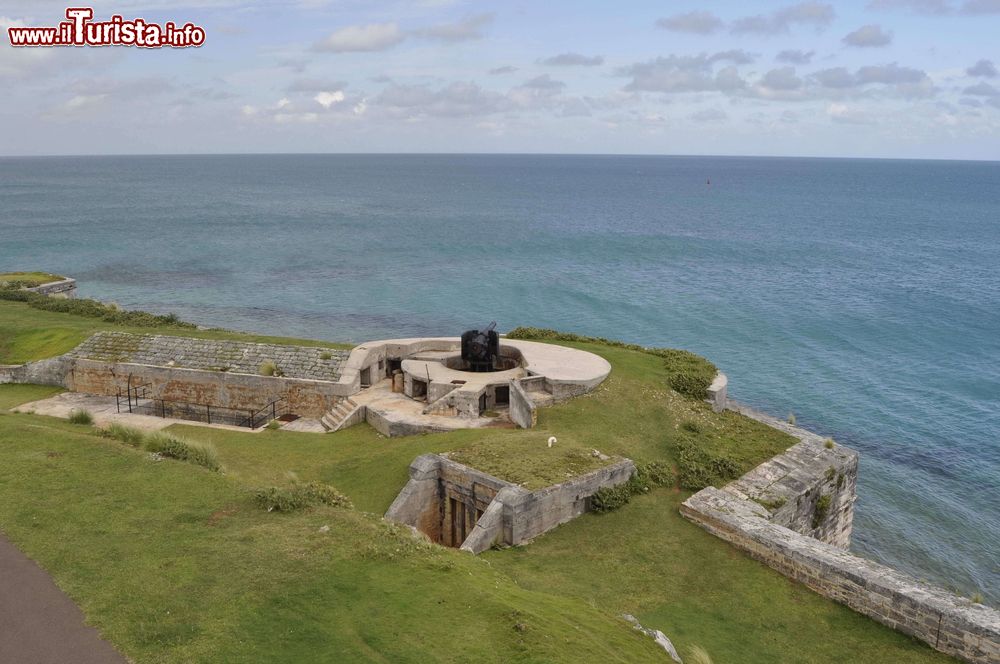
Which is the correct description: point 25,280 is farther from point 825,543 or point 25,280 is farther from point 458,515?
point 825,543

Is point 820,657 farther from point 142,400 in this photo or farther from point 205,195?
point 205,195

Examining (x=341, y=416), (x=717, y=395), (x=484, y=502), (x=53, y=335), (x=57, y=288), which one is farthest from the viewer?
(x=57, y=288)

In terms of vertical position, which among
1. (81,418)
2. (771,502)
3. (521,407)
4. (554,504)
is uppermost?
(521,407)

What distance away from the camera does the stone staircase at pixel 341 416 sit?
24438 mm

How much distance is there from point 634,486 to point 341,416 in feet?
35.4

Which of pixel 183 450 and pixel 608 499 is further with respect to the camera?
pixel 608 499

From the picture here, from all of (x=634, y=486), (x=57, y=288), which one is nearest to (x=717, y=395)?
(x=634, y=486)

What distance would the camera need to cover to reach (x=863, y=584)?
1501cm

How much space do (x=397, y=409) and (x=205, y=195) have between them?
153m

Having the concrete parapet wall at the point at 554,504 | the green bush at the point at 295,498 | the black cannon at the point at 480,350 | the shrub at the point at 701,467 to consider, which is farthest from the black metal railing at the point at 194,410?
the shrub at the point at 701,467

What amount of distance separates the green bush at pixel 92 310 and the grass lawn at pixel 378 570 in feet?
45.5

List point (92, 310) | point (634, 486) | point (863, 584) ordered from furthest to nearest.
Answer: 1. point (92, 310)
2. point (634, 486)
3. point (863, 584)

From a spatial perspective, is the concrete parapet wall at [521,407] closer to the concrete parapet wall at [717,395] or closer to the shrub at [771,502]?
the concrete parapet wall at [717,395]

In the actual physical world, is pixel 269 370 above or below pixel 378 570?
below
